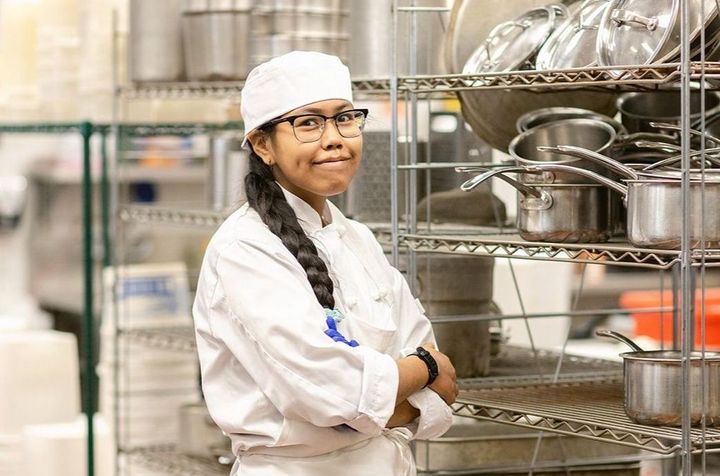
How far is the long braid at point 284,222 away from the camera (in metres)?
2.50

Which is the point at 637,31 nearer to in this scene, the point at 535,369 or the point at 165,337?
the point at 535,369

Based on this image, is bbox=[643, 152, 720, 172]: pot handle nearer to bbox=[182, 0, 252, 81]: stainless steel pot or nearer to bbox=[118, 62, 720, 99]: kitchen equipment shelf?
bbox=[118, 62, 720, 99]: kitchen equipment shelf

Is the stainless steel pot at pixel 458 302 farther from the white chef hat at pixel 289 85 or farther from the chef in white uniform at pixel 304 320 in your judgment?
the white chef hat at pixel 289 85

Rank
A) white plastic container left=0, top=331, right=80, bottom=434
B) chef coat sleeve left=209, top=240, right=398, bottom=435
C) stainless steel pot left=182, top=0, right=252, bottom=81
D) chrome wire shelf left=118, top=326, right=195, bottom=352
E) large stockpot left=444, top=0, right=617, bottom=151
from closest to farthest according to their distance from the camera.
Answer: chef coat sleeve left=209, top=240, right=398, bottom=435 → large stockpot left=444, top=0, right=617, bottom=151 → stainless steel pot left=182, top=0, right=252, bottom=81 → chrome wire shelf left=118, top=326, right=195, bottom=352 → white plastic container left=0, top=331, right=80, bottom=434

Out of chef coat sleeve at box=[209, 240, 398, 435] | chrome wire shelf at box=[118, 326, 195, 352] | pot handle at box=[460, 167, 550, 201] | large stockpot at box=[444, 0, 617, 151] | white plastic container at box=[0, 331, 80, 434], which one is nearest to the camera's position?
chef coat sleeve at box=[209, 240, 398, 435]

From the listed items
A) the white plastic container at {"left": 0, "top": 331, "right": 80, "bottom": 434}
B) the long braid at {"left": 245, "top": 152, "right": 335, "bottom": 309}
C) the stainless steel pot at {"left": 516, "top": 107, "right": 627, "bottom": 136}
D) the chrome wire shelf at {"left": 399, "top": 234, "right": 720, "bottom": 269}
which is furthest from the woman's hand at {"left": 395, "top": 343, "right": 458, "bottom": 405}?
the white plastic container at {"left": 0, "top": 331, "right": 80, "bottom": 434}

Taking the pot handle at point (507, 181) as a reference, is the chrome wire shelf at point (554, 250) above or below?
below

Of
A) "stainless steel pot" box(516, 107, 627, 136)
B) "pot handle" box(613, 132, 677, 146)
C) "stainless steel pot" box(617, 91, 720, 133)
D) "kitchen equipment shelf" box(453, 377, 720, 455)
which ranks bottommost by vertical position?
"kitchen equipment shelf" box(453, 377, 720, 455)

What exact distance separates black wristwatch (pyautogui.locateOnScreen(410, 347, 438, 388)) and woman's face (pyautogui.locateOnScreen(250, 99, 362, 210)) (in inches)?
13.5

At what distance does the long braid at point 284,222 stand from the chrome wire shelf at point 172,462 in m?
1.44

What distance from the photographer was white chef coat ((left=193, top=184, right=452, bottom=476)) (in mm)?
2381

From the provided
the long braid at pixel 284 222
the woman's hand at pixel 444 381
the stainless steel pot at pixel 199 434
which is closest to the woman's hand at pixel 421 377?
the woman's hand at pixel 444 381

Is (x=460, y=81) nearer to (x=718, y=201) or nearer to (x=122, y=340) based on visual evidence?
(x=718, y=201)

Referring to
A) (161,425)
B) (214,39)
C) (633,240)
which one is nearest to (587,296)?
(161,425)
